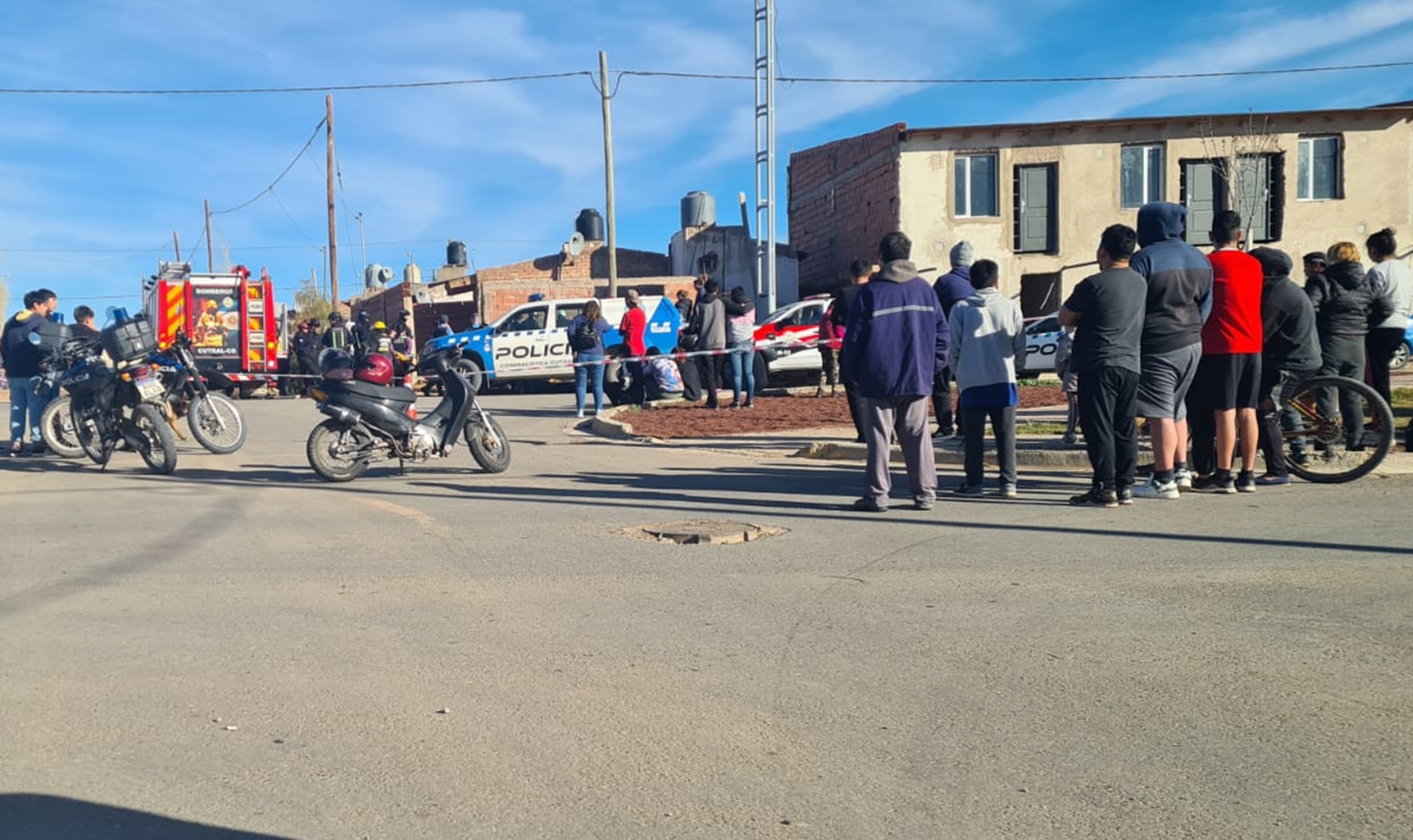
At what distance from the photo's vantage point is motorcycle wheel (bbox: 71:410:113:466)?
11.6m

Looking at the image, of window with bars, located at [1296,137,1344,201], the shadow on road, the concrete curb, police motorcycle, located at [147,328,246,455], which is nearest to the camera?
the shadow on road

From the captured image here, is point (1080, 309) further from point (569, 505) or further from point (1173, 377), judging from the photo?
point (569, 505)

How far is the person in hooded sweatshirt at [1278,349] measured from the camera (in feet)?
28.1

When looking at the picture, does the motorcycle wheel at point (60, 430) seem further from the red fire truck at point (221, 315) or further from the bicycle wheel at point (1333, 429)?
the red fire truck at point (221, 315)

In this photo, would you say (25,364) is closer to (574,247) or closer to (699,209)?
(574,247)

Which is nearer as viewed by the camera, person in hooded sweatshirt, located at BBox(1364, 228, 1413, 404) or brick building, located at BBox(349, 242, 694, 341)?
person in hooded sweatshirt, located at BBox(1364, 228, 1413, 404)

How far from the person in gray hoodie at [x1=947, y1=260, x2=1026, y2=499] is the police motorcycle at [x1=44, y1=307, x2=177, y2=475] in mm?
7232

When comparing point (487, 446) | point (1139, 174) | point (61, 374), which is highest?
point (1139, 174)

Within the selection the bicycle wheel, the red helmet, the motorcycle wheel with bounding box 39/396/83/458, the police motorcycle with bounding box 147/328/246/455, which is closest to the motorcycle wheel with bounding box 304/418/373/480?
the red helmet

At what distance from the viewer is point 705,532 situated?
7.21 m

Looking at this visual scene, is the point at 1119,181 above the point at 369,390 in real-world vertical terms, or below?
above

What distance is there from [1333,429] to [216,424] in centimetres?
1039

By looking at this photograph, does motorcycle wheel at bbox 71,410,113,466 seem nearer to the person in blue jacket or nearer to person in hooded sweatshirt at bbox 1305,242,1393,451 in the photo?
the person in blue jacket

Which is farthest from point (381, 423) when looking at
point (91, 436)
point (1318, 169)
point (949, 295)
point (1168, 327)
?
point (1318, 169)
